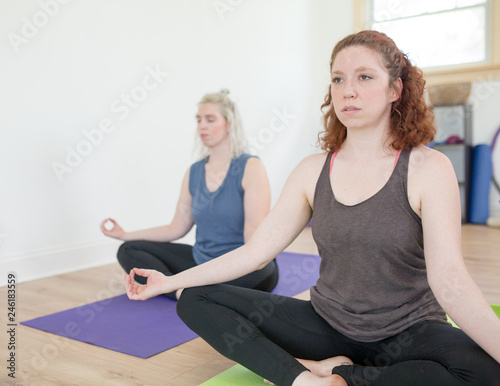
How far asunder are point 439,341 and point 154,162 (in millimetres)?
2614

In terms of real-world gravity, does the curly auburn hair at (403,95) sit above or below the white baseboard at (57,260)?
above

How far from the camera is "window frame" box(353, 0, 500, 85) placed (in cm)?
463

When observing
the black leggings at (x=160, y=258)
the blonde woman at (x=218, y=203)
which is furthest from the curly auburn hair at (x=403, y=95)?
the black leggings at (x=160, y=258)

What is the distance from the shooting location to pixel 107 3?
3.13m

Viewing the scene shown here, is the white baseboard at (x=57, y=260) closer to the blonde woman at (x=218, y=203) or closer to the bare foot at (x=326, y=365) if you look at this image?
the blonde woman at (x=218, y=203)

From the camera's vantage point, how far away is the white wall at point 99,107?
8.99ft

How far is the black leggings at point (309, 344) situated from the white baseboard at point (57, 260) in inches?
67.5

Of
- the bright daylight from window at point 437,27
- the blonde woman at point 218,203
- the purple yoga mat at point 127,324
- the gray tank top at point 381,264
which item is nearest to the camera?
the gray tank top at point 381,264

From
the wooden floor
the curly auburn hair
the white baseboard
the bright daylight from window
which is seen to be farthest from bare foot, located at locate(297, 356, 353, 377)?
the bright daylight from window

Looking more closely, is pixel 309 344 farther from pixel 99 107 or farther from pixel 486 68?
pixel 486 68

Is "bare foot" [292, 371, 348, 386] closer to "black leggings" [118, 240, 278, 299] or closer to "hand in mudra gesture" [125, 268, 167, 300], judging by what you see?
"hand in mudra gesture" [125, 268, 167, 300]

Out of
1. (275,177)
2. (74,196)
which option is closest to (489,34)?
(275,177)

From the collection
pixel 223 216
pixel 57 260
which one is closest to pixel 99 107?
pixel 57 260

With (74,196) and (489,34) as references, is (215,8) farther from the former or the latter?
(489,34)
